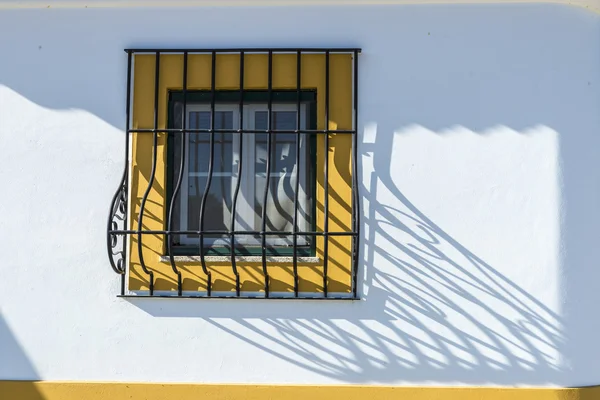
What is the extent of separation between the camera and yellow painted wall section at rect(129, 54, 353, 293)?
13.7 ft

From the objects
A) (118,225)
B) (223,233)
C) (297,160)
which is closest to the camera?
(223,233)

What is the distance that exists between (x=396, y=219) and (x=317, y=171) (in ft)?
1.71

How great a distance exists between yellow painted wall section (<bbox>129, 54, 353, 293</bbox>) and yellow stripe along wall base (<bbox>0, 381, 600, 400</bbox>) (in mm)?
546

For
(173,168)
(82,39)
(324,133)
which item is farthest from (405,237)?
(82,39)

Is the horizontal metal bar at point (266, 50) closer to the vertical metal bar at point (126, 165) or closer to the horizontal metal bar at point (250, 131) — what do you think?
the vertical metal bar at point (126, 165)

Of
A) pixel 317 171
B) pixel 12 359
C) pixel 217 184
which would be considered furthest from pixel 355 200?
pixel 12 359

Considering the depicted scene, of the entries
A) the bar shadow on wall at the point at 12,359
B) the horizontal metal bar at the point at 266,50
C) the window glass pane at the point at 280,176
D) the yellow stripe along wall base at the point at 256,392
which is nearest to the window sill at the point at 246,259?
the window glass pane at the point at 280,176

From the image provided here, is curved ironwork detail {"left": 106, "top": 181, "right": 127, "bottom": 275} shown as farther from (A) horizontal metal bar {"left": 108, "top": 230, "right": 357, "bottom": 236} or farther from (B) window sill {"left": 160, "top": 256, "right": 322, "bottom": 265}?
(B) window sill {"left": 160, "top": 256, "right": 322, "bottom": 265}

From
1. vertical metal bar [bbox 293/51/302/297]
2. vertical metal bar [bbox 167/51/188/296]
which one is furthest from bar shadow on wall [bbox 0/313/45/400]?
vertical metal bar [bbox 293/51/302/297]

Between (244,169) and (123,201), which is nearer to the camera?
(123,201)

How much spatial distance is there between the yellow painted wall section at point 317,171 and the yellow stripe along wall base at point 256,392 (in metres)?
0.55

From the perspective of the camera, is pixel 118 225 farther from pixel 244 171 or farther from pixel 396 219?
pixel 396 219

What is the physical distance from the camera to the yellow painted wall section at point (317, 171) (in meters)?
4.19

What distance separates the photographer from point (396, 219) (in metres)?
4.19
